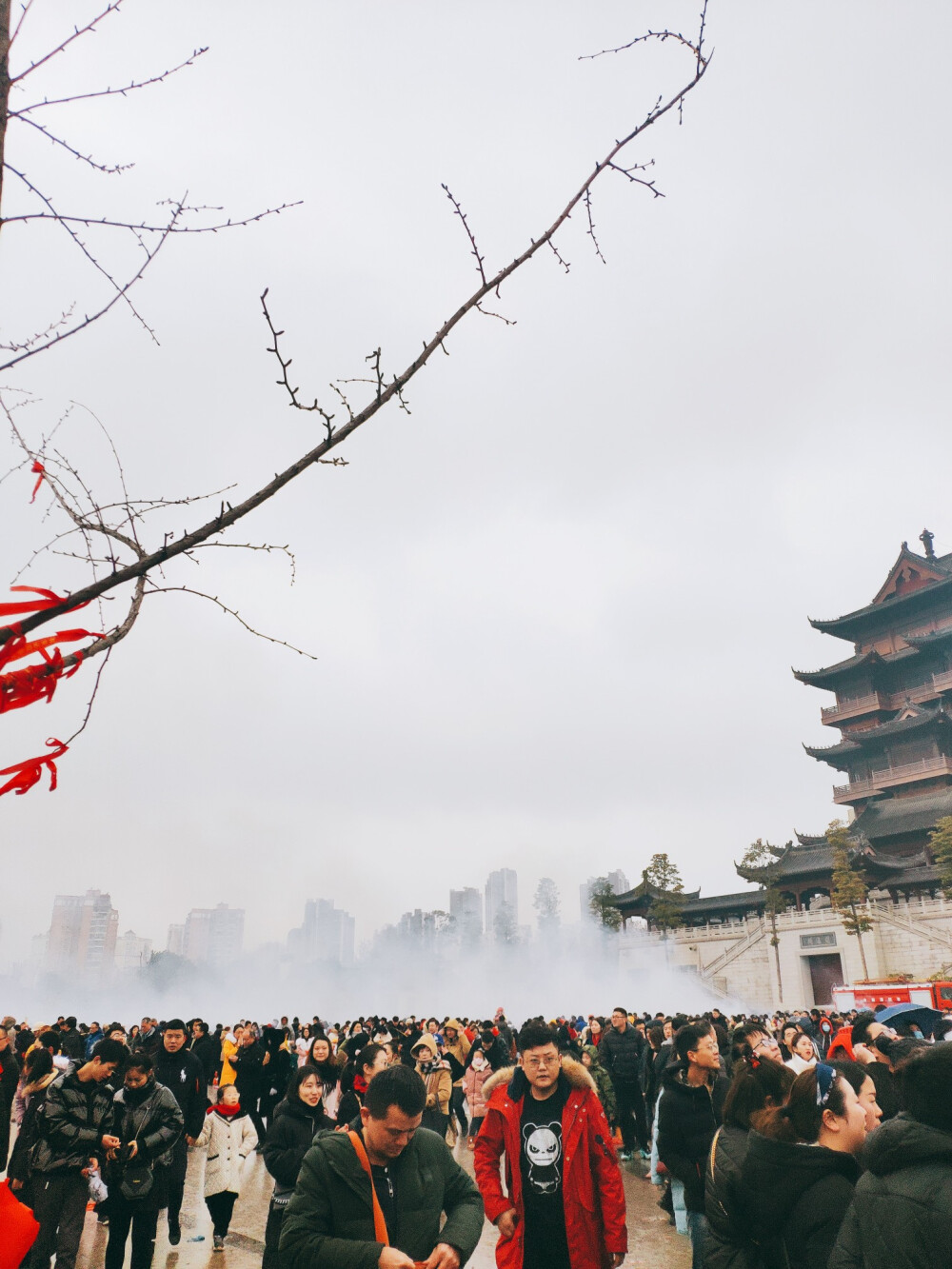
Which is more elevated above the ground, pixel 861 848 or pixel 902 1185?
pixel 861 848

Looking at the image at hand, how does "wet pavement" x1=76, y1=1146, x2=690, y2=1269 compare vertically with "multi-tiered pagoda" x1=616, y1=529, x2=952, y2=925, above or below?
below

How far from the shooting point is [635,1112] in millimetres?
10648

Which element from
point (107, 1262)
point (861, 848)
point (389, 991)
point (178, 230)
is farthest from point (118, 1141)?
point (389, 991)

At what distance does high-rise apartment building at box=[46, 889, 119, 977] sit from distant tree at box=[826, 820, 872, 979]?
229ft

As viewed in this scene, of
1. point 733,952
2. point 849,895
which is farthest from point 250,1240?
point 733,952

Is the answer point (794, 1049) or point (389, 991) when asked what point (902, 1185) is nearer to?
point (794, 1049)

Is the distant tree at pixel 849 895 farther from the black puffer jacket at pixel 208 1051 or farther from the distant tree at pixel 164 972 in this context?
the distant tree at pixel 164 972

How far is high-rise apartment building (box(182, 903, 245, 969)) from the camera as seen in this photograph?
10375 centimetres

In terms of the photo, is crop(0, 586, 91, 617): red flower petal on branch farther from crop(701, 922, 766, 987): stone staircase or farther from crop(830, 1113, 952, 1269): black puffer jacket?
crop(701, 922, 766, 987): stone staircase

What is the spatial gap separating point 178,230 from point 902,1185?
320 cm

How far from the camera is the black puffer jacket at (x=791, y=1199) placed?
2.62 meters

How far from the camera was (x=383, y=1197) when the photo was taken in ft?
8.99

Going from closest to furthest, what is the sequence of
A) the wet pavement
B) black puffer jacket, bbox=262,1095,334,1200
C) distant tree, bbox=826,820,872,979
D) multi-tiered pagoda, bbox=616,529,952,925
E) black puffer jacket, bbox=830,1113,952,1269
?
black puffer jacket, bbox=830,1113,952,1269
black puffer jacket, bbox=262,1095,334,1200
the wet pavement
distant tree, bbox=826,820,872,979
multi-tiered pagoda, bbox=616,529,952,925

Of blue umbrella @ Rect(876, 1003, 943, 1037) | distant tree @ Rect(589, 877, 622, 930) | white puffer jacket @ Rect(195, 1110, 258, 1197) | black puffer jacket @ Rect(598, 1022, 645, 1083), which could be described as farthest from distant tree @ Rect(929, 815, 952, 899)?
white puffer jacket @ Rect(195, 1110, 258, 1197)
